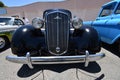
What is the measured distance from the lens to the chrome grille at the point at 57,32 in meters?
3.09

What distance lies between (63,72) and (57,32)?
1.02m

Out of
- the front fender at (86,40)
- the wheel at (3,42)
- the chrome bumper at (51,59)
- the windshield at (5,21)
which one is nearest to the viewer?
the chrome bumper at (51,59)

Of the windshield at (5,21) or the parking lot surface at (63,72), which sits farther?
the windshield at (5,21)

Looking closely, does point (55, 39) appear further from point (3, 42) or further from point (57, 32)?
point (3, 42)

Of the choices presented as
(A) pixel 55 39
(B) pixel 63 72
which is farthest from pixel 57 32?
(B) pixel 63 72

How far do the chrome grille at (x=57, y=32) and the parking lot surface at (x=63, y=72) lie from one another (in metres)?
0.56

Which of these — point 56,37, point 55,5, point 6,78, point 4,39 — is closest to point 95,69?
point 56,37

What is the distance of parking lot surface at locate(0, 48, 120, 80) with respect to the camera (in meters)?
3.11

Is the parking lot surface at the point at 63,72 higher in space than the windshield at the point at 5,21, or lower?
lower

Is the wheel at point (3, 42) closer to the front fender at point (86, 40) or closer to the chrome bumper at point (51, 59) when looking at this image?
the chrome bumper at point (51, 59)

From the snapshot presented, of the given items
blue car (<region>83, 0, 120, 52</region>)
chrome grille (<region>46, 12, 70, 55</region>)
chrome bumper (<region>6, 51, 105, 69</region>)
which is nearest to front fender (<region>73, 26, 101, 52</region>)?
chrome grille (<region>46, 12, 70, 55</region>)

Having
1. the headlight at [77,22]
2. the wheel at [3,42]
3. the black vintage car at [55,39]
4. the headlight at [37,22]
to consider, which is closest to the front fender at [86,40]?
the black vintage car at [55,39]

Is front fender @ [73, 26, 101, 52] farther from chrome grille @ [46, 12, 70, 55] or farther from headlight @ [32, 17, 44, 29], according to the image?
headlight @ [32, 17, 44, 29]

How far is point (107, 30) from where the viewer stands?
4.61 metres
